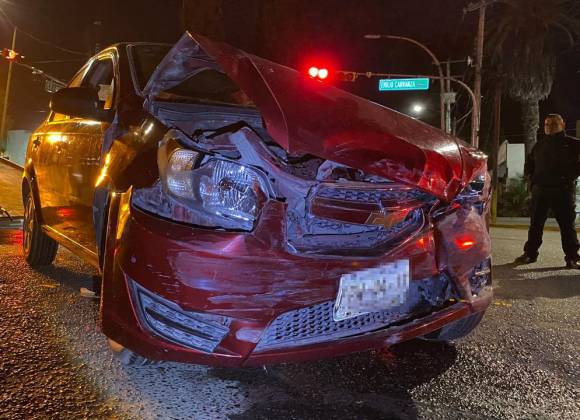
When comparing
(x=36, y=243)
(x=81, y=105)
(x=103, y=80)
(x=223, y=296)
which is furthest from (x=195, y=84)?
(x=36, y=243)

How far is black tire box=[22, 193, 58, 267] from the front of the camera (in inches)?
193

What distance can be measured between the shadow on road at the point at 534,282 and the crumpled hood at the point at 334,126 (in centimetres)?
225

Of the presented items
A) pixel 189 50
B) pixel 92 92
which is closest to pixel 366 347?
pixel 189 50

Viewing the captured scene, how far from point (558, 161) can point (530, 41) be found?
2246 centimetres

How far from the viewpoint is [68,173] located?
3705 mm

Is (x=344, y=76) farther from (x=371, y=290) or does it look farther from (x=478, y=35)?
(x=371, y=290)

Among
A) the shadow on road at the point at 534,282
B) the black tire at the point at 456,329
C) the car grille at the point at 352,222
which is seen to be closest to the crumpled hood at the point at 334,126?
the car grille at the point at 352,222

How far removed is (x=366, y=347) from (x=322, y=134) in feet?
2.97

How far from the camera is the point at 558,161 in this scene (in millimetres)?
6027

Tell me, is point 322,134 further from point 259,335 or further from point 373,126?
point 259,335

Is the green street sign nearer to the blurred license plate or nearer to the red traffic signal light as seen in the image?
the red traffic signal light

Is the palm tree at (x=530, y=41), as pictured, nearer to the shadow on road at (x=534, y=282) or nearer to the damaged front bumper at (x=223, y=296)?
the shadow on road at (x=534, y=282)

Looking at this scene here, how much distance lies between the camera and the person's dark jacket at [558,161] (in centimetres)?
600

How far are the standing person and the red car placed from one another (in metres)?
3.72
